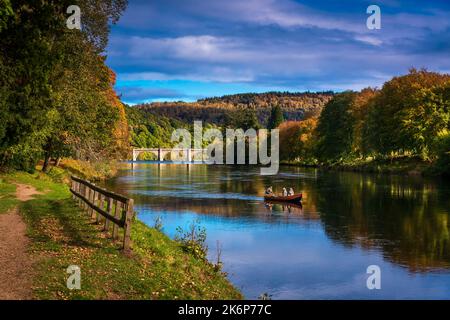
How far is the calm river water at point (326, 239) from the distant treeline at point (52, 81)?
7735 mm

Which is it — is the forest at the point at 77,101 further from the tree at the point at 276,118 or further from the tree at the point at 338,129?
the tree at the point at 276,118

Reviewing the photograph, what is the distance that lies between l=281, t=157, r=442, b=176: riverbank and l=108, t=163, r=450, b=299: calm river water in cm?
2778

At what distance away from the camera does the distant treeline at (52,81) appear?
89.0 ft

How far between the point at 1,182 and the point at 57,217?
14.9m

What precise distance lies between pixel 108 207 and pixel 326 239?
13.1 meters

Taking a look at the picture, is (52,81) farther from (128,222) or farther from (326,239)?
(128,222)

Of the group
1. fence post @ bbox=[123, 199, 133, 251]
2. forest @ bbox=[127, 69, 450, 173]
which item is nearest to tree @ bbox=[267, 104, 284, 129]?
forest @ bbox=[127, 69, 450, 173]

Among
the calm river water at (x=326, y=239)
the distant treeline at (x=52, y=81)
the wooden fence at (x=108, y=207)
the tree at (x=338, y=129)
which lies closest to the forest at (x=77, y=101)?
the distant treeline at (x=52, y=81)

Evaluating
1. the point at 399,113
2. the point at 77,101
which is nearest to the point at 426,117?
the point at 399,113

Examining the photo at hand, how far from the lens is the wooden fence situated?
14.9 m

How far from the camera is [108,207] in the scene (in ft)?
57.1

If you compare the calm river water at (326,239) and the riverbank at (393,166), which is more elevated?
the riverbank at (393,166)
